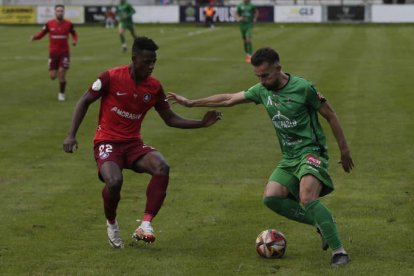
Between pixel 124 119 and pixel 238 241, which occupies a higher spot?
pixel 124 119

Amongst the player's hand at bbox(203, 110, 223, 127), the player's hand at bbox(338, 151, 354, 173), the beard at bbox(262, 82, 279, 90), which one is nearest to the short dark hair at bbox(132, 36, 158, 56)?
the player's hand at bbox(203, 110, 223, 127)

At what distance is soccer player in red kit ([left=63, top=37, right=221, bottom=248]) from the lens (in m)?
10.8

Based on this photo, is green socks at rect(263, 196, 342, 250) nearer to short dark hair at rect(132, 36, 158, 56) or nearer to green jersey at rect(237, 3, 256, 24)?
short dark hair at rect(132, 36, 158, 56)

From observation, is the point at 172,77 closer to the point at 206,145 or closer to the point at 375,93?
the point at 375,93

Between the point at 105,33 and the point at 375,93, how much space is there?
33904mm

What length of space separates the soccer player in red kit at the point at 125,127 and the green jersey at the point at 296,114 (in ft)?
2.82

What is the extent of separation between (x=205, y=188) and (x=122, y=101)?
4.12 m

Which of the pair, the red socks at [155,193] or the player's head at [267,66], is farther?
the red socks at [155,193]

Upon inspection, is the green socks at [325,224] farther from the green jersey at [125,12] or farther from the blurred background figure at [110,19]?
the blurred background figure at [110,19]

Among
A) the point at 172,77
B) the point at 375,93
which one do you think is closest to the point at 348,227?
the point at 375,93

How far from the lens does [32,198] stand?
14.1 m

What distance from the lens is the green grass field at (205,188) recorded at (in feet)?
34.6

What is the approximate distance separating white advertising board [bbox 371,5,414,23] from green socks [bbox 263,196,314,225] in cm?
6119

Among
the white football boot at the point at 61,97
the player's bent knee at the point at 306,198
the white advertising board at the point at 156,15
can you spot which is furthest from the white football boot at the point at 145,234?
the white advertising board at the point at 156,15
